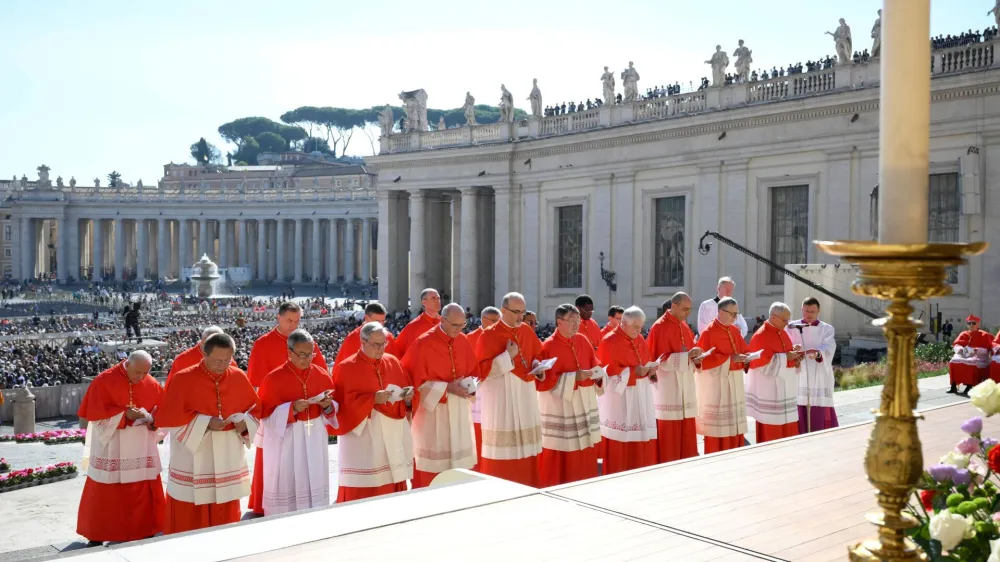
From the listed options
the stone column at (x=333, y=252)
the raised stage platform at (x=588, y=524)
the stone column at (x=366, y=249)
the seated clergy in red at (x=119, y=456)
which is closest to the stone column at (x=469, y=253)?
the seated clergy in red at (x=119, y=456)

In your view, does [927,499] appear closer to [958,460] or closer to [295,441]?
[958,460]

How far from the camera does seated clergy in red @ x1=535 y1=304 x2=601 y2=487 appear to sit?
1138 centimetres

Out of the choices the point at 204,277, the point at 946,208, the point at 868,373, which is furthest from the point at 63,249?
the point at 868,373

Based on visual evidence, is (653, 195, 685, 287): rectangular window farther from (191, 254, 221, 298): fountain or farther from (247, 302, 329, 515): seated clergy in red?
(191, 254, 221, 298): fountain

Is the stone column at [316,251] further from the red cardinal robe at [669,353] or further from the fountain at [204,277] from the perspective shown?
the red cardinal robe at [669,353]

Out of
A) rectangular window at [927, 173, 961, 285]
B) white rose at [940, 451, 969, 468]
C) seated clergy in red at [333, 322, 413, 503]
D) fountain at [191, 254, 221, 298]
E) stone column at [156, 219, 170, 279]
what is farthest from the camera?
stone column at [156, 219, 170, 279]

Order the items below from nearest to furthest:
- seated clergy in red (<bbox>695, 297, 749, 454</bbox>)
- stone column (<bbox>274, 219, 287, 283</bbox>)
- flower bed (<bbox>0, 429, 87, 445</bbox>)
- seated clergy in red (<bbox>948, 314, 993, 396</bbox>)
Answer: seated clergy in red (<bbox>695, 297, 749, 454</bbox>) → seated clergy in red (<bbox>948, 314, 993, 396</bbox>) → flower bed (<bbox>0, 429, 87, 445</bbox>) → stone column (<bbox>274, 219, 287, 283</bbox>)

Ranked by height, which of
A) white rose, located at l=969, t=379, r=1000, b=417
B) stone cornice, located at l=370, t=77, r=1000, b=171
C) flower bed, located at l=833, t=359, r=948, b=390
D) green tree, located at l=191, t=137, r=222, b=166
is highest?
green tree, located at l=191, t=137, r=222, b=166

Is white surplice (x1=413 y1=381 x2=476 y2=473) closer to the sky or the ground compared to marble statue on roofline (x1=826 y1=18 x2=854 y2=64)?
closer to the ground

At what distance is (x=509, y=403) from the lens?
11.0 meters

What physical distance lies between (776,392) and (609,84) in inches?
1041

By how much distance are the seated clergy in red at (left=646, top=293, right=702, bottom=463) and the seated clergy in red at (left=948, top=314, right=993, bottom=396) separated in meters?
6.94

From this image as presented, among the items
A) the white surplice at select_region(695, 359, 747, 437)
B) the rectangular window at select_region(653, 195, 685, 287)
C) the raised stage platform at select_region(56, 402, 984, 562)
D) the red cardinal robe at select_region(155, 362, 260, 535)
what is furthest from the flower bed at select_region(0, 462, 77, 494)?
the rectangular window at select_region(653, 195, 685, 287)

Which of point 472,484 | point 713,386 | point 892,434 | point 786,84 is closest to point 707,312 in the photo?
point 713,386
